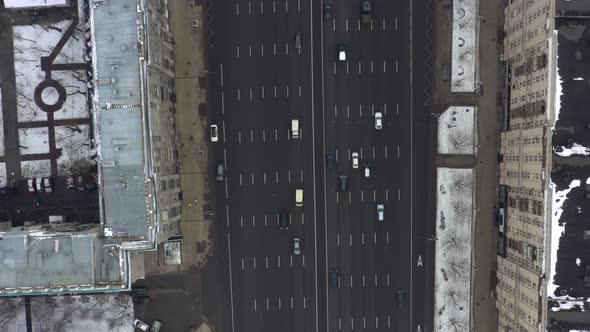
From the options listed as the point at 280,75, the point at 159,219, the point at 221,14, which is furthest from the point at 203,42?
the point at 159,219

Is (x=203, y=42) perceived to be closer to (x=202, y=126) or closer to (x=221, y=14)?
(x=221, y=14)

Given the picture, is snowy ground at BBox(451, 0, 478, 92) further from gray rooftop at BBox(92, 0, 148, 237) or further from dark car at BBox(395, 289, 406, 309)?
gray rooftop at BBox(92, 0, 148, 237)

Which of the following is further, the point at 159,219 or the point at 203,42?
the point at 203,42

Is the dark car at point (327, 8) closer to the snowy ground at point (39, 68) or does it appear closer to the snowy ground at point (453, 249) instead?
the snowy ground at point (453, 249)

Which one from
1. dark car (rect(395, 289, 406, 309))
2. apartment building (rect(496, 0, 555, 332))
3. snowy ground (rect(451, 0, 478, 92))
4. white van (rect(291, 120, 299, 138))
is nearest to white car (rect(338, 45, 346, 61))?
white van (rect(291, 120, 299, 138))

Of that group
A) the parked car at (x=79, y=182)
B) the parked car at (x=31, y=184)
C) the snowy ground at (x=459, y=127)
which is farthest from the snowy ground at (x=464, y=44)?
the parked car at (x=31, y=184)

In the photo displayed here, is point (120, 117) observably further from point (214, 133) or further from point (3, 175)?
point (3, 175)
